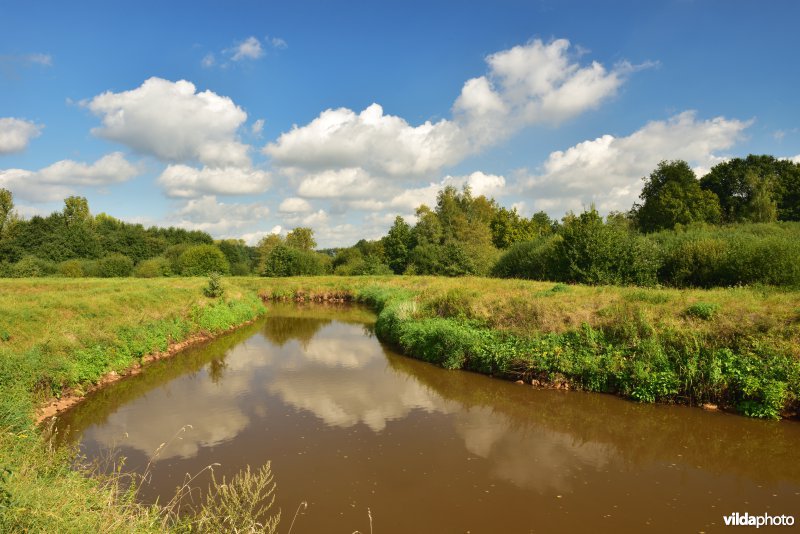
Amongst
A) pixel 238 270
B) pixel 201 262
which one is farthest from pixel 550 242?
pixel 238 270

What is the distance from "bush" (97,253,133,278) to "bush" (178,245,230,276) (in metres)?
6.19

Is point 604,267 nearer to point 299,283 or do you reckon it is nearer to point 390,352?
point 390,352

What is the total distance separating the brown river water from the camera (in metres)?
7.14

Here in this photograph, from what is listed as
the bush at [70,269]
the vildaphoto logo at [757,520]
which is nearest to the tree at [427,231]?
the bush at [70,269]

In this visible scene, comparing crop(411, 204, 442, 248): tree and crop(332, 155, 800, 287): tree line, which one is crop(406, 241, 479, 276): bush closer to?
crop(332, 155, 800, 287): tree line

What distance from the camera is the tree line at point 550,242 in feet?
75.5

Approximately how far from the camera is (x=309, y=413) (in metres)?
11.8

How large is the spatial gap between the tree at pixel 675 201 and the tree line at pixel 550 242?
107mm

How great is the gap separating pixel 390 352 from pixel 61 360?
11.4m

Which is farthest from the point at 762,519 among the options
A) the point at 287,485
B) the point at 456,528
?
the point at 287,485

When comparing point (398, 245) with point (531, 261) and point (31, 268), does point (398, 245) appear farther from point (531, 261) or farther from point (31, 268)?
point (31, 268)

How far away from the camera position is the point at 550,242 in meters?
31.2

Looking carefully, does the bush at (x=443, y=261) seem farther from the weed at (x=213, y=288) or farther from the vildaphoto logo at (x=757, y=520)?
the vildaphoto logo at (x=757, y=520)

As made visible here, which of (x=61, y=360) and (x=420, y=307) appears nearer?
(x=61, y=360)
